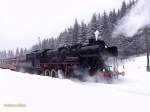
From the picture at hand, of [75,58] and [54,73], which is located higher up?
[75,58]

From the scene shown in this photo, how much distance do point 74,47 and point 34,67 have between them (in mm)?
8594

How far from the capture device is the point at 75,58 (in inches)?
802

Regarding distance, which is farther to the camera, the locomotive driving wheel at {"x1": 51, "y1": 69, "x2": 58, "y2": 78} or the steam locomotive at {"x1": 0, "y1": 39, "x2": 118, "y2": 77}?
the locomotive driving wheel at {"x1": 51, "y1": 69, "x2": 58, "y2": 78}

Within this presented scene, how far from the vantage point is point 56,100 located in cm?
984

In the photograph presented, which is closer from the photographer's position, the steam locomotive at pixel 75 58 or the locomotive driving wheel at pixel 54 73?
the steam locomotive at pixel 75 58

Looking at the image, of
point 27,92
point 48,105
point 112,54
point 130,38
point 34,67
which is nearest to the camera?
point 48,105

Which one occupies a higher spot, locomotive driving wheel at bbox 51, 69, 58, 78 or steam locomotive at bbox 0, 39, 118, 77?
steam locomotive at bbox 0, 39, 118, 77

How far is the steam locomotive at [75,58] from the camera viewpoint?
62.7ft

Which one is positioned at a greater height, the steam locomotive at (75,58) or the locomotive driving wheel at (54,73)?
the steam locomotive at (75,58)

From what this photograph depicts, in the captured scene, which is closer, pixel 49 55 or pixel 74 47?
pixel 74 47

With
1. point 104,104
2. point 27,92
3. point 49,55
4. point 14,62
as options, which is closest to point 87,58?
point 49,55

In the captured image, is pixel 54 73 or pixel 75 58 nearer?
pixel 75 58

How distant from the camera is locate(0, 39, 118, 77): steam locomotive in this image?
19.1 metres

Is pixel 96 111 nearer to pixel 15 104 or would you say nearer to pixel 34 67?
pixel 15 104
